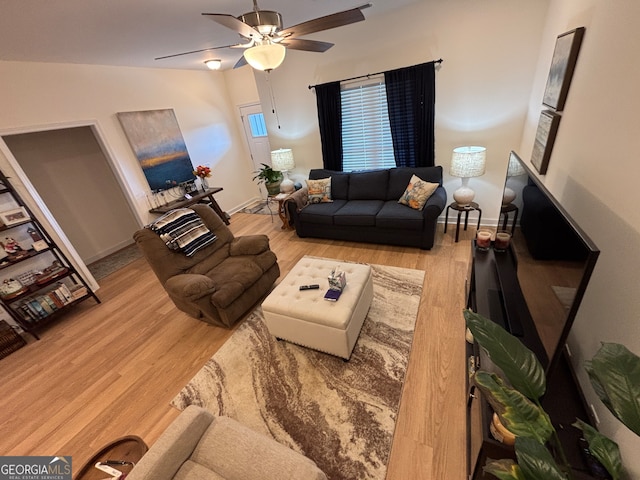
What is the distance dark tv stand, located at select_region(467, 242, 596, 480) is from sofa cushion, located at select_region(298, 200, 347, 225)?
74.2 inches

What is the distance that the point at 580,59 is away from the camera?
158 centimetres

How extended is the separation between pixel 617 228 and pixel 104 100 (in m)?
5.05

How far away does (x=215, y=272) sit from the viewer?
2.52 metres

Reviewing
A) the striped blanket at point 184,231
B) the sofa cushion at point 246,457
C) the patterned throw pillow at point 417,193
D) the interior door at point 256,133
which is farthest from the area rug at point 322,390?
the interior door at point 256,133

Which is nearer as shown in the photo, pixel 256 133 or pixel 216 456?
pixel 216 456

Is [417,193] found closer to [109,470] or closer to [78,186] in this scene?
[109,470]

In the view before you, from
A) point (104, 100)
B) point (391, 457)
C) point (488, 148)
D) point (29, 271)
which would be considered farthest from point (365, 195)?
point (29, 271)

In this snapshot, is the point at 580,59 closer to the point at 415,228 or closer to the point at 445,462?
the point at 415,228

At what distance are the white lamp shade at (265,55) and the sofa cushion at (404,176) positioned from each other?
7.41 feet

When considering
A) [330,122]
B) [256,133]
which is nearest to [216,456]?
[330,122]

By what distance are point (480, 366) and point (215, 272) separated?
2.19 metres

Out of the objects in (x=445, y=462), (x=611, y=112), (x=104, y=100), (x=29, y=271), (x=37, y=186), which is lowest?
(x=445, y=462)

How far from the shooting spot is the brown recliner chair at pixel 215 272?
2.20 meters

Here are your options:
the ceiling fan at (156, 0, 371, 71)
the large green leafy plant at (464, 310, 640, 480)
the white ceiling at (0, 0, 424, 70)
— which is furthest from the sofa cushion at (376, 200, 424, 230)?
the large green leafy plant at (464, 310, 640, 480)
